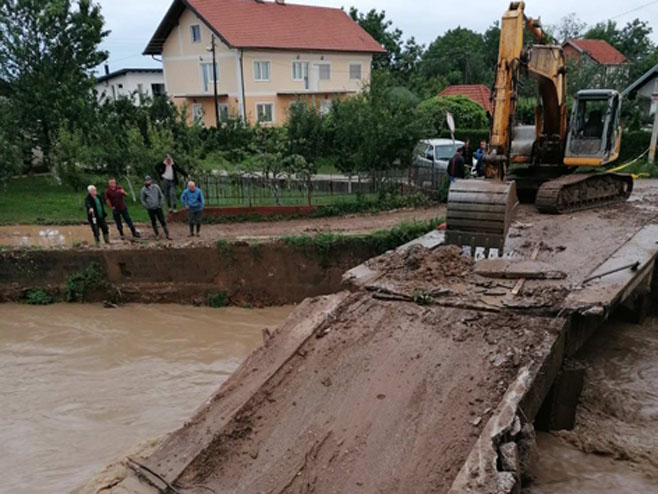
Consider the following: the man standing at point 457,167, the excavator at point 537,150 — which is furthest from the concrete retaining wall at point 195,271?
the excavator at point 537,150

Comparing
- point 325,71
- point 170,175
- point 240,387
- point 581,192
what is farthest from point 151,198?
point 325,71

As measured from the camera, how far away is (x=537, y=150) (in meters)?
12.6

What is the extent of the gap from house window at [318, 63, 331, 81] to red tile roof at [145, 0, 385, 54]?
1018mm

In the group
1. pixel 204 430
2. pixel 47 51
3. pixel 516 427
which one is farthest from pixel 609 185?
pixel 47 51

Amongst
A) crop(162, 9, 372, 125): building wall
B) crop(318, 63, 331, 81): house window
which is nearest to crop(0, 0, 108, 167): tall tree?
crop(162, 9, 372, 125): building wall

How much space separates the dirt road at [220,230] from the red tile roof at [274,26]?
53.6ft

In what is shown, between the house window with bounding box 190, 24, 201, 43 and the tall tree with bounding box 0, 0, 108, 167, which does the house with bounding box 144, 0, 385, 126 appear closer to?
the house window with bounding box 190, 24, 201, 43

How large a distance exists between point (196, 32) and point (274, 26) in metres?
4.24

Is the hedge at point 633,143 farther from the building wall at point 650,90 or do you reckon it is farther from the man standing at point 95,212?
the man standing at point 95,212

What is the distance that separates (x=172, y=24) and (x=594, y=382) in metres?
30.3

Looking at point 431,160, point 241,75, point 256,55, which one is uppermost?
point 256,55

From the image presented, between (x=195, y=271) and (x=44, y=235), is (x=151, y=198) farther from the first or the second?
(x=44, y=235)

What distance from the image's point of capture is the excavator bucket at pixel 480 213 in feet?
25.7

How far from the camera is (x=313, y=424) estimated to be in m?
5.27
